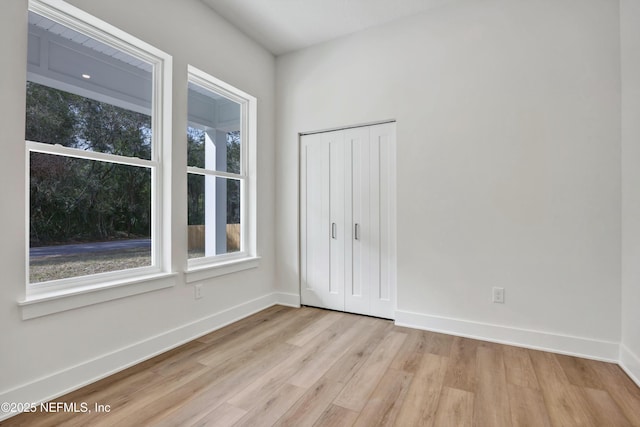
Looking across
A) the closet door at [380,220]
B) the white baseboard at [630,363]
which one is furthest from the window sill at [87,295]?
the white baseboard at [630,363]

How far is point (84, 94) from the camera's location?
85.8 inches

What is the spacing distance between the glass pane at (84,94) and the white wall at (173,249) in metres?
0.19

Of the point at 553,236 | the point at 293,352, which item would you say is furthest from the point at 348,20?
the point at 293,352

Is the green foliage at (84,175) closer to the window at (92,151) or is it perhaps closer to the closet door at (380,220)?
the window at (92,151)

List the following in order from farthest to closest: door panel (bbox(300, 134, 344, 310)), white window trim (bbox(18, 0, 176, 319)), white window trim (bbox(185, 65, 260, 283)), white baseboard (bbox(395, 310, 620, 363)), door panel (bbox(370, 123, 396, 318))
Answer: door panel (bbox(300, 134, 344, 310)) < white window trim (bbox(185, 65, 260, 283)) < door panel (bbox(370, 123, 396, 318)) < white baseboard (bbox(395, 310, 620, 363)) < white window trim (bbox(18, 0, 176, 319))

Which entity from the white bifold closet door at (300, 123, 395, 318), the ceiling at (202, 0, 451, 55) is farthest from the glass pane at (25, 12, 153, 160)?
the white bifold closet door at (300, 123, 395, 318)

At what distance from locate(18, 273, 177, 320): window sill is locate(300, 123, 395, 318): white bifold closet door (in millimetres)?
1632

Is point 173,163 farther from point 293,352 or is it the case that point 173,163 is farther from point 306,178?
point 293,352

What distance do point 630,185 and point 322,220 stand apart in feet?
8.49

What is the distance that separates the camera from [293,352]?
2.48 meters

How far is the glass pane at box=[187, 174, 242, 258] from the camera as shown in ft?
9.62

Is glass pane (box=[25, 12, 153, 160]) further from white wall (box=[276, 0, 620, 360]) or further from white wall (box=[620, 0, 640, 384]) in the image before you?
white wall (box=[620, 0, 640, 384])

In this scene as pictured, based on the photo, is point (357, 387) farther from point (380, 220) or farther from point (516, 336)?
point (380, 220)

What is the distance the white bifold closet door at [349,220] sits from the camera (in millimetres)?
3230
